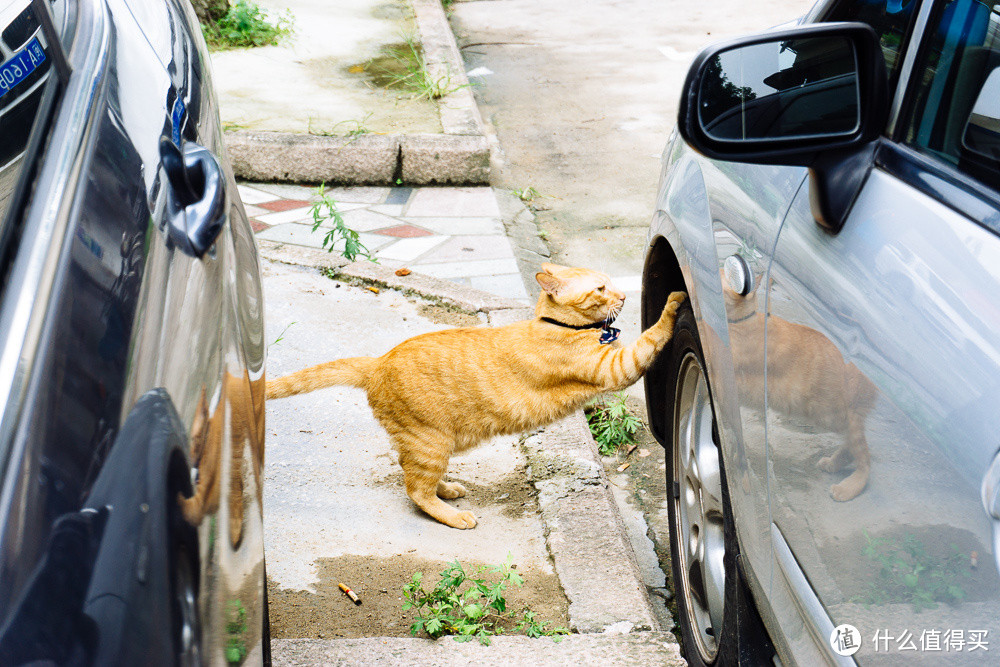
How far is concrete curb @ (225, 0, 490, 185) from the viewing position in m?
5.95

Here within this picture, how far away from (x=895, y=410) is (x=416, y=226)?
4619 millimetres

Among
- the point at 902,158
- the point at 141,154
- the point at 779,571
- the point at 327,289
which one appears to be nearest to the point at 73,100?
the point at 141,154

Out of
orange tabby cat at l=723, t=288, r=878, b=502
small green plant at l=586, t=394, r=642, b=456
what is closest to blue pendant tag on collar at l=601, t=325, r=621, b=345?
small green plant at l=586, t=394, r=642, b=456

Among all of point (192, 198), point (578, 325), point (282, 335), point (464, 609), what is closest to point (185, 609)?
point (192, 198)

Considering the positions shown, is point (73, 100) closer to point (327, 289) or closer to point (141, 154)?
point (141, 154)

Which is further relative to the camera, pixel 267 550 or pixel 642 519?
pixel 642 519

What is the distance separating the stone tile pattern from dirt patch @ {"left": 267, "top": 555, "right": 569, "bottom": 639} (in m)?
2.12

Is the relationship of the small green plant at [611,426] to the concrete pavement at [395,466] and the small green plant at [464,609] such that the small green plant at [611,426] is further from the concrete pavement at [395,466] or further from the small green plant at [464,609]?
the small green plant at [464,609]

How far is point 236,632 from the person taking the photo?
123 cm

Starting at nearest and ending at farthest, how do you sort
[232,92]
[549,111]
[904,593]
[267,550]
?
1. [904,593]
2. [267,550]
3. [232,92]
4. [549,111]

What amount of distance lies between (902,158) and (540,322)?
6.13 feet

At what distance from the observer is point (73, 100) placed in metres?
1.40

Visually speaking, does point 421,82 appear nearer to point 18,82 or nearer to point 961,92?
point 18,82

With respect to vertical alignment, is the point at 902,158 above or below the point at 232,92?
above
